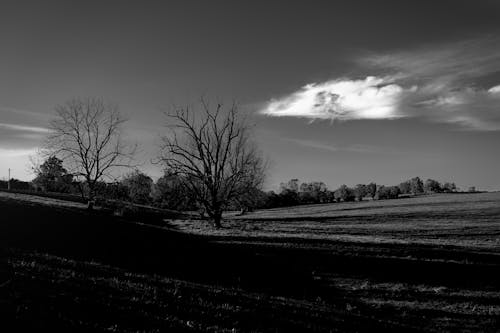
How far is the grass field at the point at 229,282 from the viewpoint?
9438 mm

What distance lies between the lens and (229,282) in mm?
18219

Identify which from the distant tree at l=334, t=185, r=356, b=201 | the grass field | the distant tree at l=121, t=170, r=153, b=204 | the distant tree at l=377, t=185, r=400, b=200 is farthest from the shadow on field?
the distant tree at l=334, t=185, r=356, b=201

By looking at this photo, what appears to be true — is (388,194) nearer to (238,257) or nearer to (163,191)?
(163,191)

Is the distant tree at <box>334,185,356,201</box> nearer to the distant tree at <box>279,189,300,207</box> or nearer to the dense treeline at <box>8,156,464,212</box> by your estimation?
the dense treeline at <box>8,156,464,212</box>

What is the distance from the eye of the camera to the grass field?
944 centimetres

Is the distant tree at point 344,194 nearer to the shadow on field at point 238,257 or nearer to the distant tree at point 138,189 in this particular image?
the distant tree at point 138,189

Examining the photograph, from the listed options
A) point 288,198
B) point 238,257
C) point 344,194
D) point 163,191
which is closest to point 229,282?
point 238,257

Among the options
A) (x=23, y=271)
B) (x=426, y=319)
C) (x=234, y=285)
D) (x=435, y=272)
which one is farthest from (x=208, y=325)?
(x=435, y=272)

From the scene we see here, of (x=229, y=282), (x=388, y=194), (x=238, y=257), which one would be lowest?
(x=229, y=282)

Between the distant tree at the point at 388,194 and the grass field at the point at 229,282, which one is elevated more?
the distant tree at the point at 388,194

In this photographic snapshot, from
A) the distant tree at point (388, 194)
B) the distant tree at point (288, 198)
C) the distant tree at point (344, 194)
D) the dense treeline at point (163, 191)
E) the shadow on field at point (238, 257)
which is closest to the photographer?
the shadow on field at point (238, 257)

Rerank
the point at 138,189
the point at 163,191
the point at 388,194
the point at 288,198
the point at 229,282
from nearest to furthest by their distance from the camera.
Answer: the point at 229,282
the point at 163,191
the point at 138,189
the point at 288,198
the point at 388,194

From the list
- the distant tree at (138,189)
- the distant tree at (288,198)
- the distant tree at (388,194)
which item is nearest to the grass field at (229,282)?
the distant tree at (138,189)

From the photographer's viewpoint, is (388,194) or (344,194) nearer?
(388,194)
